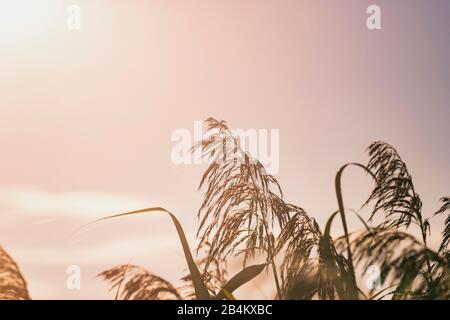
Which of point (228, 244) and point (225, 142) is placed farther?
point (225, 142)

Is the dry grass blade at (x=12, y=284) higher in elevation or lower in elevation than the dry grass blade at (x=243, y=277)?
lower

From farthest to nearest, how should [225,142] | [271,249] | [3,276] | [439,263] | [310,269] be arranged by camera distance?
[225,142] < [3,276] < [271,249] < [310,269] < [439,263]

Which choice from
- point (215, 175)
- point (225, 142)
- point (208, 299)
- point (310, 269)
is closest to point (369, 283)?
point (310, 269)

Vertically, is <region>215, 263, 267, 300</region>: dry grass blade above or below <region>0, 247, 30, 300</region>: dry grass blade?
above

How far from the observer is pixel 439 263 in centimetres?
146

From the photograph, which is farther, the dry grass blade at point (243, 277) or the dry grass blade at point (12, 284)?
the dry grass blade at point (12, 284)

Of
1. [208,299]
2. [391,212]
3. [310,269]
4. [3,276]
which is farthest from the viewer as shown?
[391,212]

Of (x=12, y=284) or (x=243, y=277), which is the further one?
(x=12, y=284)

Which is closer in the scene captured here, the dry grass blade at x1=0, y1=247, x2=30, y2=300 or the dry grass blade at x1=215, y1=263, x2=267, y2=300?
the dry grass blade at x1=215, y1=263, x2=267, y2=300
